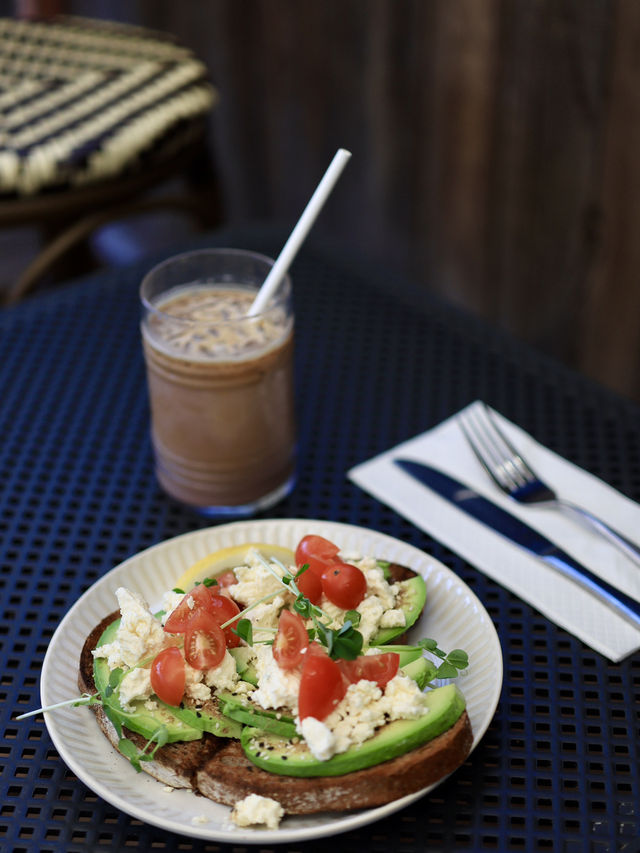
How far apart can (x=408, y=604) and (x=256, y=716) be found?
0.22 metres

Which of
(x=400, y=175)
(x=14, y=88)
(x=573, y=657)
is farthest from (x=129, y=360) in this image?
(x=400, y=175)

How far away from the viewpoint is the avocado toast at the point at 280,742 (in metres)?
0.82

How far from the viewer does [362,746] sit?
82 centimetres

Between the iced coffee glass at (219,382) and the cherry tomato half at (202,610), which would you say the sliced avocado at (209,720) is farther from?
the iced coffee glass at (219,382)

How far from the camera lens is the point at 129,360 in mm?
1592

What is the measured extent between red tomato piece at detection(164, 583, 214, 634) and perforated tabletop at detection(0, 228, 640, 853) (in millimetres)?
178

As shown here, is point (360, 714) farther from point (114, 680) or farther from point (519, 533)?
point (519, 533)

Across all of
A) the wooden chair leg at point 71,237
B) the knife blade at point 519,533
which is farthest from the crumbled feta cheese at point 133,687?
the wooden chair leg at point 71,237

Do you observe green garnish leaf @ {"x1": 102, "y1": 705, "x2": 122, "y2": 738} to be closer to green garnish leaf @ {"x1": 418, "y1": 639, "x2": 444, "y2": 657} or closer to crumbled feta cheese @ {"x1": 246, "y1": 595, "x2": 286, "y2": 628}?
crumbled feta cheese @ {"x1": 246, "y1": 595, "x2": 286, "y2": 628}

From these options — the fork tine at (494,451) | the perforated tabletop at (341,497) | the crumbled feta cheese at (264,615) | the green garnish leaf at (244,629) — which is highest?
the green garnish leaf at (244,629)

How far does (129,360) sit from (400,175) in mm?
1371

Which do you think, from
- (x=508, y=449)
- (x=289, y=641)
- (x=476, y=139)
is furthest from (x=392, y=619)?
(x=476, y=139)

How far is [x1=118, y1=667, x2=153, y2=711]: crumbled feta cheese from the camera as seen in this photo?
34.3 inches

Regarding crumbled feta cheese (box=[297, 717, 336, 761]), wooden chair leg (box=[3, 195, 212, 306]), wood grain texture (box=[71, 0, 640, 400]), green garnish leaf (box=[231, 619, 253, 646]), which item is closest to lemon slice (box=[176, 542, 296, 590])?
green garnish leaf (box=[231, 619, 253, 646])
